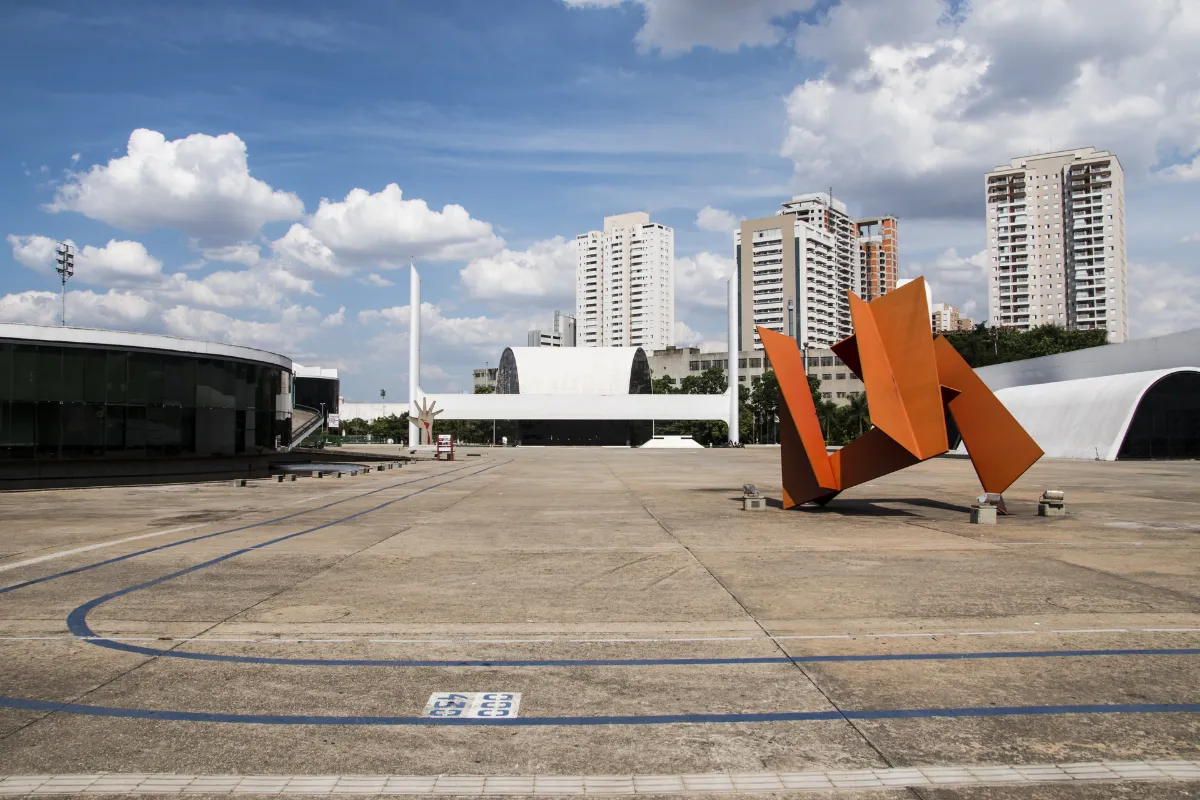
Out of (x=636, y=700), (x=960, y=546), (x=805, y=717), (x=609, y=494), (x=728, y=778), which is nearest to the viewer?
(x=728, y=778)

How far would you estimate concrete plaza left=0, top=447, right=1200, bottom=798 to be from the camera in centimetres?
513

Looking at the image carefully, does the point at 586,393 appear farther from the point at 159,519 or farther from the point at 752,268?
the point at 159,519

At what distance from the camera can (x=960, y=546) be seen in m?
14.0

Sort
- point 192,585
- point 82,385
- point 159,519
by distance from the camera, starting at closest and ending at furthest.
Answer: point 192,585 → point 159,519 → point 82,385

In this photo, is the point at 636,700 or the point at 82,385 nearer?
the point at 636,700

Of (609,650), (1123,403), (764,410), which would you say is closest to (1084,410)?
(1123,403)

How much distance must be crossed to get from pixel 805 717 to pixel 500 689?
224cm

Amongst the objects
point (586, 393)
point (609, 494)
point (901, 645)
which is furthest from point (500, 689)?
point (586, 393)

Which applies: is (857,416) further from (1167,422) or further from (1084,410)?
(1167,422)

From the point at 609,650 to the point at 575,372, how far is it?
104942 millimetres

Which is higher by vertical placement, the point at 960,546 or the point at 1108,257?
the point at 1108,257

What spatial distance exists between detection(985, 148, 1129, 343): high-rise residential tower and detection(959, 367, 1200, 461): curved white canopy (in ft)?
345

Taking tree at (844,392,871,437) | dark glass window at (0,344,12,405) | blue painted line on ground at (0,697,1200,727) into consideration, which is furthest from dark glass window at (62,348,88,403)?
tree at (844,392,871,437)

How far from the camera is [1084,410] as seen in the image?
53.3 metres
